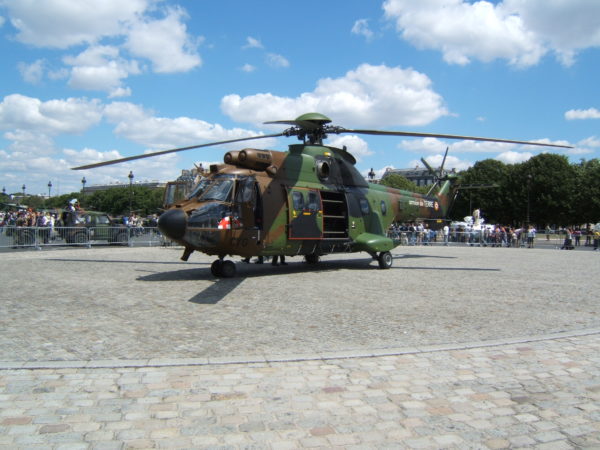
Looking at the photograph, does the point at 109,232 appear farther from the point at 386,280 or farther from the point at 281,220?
the point at 386,280

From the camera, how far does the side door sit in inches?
513

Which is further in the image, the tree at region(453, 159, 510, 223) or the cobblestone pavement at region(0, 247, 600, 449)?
the tree at region(453, 159, 510, 223)

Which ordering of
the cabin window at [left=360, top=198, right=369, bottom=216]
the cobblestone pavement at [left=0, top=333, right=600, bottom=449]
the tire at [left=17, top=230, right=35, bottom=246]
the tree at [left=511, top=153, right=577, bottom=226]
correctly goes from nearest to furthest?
the cobblestone pavement at [left=0, top=333, right=600, bottom=449]
the cabin window at [left=360, top=198, right=369, bottom=216]
the tire at [left=17, top=230, right=35, bottom=246]
the tree at [left=511, top=153, right=577, bottom=226]

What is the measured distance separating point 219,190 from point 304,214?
2.74 meters

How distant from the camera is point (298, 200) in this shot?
1327 centimetres

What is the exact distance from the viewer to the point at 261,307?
8102mm

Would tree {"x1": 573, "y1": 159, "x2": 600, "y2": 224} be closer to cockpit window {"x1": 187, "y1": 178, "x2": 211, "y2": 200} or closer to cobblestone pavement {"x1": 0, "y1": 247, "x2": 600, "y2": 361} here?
cobblestone pavement {"x1": 0, "y1": 247, "x2": 600, "y2": 361}

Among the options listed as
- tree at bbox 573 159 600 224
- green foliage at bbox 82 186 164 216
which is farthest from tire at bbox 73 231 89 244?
green foliage at bbox 82 186 164 216

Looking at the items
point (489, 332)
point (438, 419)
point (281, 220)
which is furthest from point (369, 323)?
point (281, 220)

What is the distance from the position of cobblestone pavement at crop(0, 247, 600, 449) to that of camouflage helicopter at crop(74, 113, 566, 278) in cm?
231

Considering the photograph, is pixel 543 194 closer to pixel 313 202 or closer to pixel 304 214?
pixel 313 202

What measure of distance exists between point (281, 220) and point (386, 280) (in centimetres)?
324

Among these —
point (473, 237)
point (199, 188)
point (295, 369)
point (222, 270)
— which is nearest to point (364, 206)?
point (222, 270)

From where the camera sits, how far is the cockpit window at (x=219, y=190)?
11625mm
